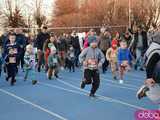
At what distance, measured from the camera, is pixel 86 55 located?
13664mm

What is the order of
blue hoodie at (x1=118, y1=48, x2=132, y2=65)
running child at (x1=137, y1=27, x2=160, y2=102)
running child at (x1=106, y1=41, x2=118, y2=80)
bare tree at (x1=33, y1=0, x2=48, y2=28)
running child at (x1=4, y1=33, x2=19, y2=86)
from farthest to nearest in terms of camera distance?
bare tree at (x1=33, y1=0, x2=48, y2=28)
running child at (x1=106, y1=41, x2=118, y2=80)
blue hoodie at (x1=118, y1=48, x2=132, y2=65)
running child at (x1=4, y1=33, x2=19, y2=86)
running child at (x1=137, y1=27, x2=160, y2=102)

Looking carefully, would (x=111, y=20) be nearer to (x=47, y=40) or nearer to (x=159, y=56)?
(x=47, y=40)

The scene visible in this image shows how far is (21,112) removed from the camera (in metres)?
11.4

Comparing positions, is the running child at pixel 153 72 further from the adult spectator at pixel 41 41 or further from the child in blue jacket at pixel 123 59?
the adult spectator at pixel 41 41

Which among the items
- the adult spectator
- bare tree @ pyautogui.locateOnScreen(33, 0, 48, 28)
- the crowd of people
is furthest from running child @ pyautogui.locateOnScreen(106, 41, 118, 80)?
bare tree @ pyautogui.locateOnScreen(33, 0, 48, 28)

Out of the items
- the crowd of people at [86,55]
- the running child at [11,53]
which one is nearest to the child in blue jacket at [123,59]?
the crowd of people at [86,55]

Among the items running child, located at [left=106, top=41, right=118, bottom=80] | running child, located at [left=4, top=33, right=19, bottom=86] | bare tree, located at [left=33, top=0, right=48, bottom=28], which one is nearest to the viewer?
running child, located at [left=4, top=33, right=19, bottom=86]

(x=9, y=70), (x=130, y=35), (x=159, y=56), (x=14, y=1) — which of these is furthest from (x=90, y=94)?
(x=14, y=1)

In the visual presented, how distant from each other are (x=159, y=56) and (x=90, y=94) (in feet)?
21.8

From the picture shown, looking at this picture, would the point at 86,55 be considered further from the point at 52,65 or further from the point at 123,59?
the point at 52,65

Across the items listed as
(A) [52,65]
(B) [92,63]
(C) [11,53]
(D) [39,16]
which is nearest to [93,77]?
(B) [92,63]

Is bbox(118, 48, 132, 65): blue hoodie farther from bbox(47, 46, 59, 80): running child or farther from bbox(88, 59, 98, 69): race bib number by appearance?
bbox(88, 59, 98, 69): race bib number

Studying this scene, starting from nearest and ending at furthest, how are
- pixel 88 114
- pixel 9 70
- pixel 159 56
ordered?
pixel 159 56 → pixel 88 114 → pixel 9 70

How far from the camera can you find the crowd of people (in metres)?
9.61
